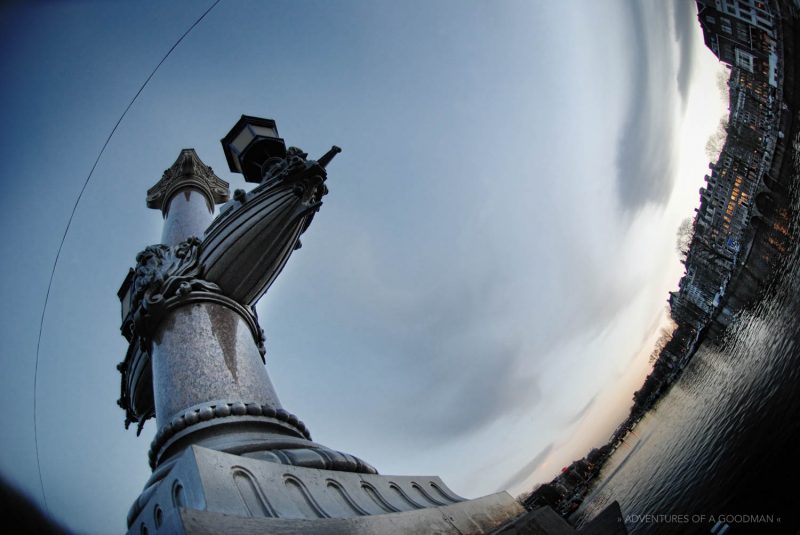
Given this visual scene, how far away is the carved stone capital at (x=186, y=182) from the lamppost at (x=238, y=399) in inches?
76.6

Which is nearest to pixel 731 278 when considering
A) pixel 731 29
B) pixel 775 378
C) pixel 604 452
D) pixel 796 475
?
pixel 604 452

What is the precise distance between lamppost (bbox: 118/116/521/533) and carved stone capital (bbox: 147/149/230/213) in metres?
1.95

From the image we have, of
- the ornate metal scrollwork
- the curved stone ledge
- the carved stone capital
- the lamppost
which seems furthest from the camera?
the carved stone capital

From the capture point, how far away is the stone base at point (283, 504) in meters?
1.71

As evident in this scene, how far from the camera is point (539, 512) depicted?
7.82ft

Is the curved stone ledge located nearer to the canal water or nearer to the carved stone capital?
→ the canal water

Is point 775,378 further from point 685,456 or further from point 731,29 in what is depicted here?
point 731,29

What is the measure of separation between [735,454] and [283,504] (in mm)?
9722

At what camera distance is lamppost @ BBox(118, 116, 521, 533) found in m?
1.95

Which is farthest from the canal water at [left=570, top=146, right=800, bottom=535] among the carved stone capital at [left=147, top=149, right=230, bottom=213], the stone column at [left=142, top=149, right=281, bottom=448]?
the carved stone capital at [left=147, top=149, right=230, bottom=213]

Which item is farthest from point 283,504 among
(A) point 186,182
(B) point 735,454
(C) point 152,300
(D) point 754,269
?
(D) point 754,269

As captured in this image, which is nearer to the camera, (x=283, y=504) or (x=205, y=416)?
(x=283, y=504)

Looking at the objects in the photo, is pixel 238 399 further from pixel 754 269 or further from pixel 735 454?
pixel 754 269

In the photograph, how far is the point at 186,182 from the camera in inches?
310
